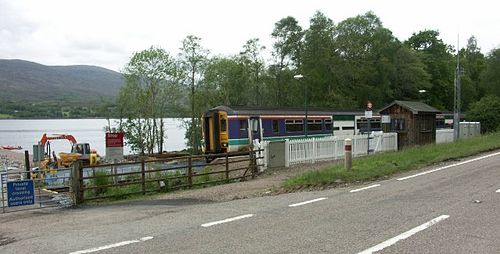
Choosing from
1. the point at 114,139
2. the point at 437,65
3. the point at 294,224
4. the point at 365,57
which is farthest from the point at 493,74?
the point at 294,224

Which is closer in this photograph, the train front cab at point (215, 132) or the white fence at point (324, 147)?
the white fence at point (324, 147)

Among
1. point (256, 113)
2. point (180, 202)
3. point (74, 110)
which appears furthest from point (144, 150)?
point (74, 110)

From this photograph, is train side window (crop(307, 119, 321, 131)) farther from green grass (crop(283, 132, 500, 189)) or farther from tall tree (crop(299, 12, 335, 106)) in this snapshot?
tall tree (crop(299, 12, 335, 106))

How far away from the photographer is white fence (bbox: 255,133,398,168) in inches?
779

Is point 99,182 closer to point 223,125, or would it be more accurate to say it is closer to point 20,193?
point 20,193

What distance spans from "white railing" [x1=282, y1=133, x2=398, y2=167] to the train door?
6.76 meters

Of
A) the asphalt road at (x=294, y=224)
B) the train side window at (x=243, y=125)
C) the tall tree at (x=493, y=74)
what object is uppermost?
the tall tree at (x=493, y=74)

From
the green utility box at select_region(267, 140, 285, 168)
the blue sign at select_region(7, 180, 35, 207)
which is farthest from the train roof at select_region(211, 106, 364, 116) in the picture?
the blue sign at select_region(7, 180, 35, 207)

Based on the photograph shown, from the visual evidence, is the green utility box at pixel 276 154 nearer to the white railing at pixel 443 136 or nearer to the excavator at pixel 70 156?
the excavator at pixel 70 156

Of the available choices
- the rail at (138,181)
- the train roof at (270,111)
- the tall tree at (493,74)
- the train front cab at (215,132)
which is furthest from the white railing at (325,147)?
the tall tree at (493,74)

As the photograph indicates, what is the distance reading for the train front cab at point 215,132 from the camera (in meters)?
28.8

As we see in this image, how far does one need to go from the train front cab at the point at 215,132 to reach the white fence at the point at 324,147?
25.7ft

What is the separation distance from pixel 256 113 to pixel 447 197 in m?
19.6

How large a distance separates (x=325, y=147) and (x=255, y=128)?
25.3 ft
